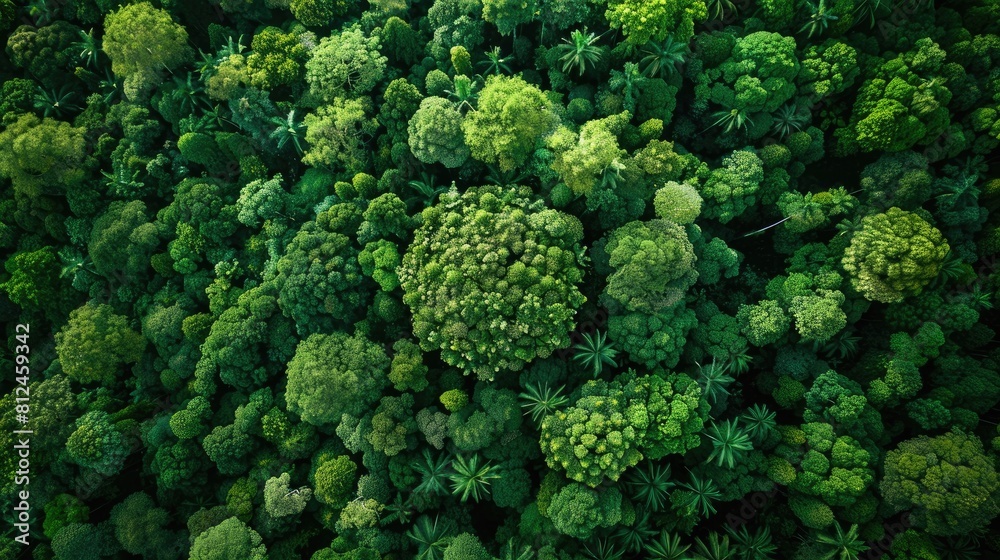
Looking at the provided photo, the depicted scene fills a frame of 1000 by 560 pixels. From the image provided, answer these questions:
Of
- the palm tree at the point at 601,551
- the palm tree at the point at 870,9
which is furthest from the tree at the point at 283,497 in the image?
the palm tree at the point at 870,9

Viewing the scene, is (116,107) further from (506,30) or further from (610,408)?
(610,408)

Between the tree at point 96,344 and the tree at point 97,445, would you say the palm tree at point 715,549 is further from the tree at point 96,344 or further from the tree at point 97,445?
the tree at point 96,344

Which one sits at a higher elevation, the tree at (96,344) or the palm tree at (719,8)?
the palm tree at (719,8)

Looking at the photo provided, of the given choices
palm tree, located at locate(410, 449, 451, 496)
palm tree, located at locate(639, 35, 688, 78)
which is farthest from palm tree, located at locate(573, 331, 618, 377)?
palm tree, located at locate(639, 35, 688, 78)

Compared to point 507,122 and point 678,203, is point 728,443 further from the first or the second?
point 507,122

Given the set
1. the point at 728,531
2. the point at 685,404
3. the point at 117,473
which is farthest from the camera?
the point at 117,473

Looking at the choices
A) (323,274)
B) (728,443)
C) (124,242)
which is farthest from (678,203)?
(124,242)

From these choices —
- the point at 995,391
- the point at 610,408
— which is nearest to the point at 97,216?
the point at 610,408
